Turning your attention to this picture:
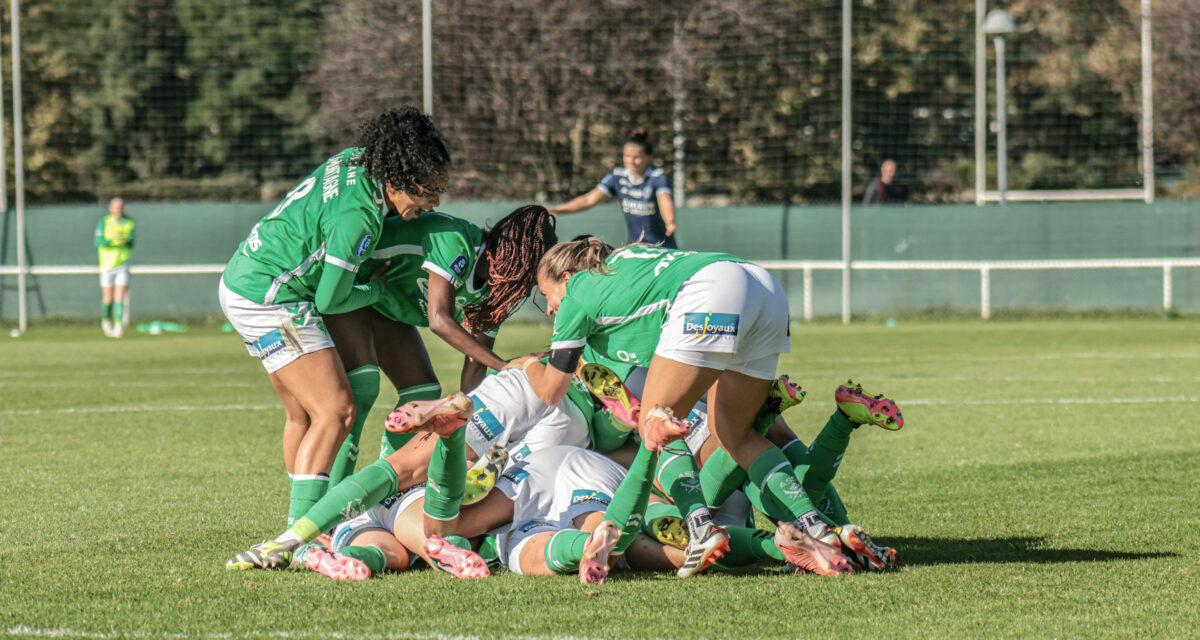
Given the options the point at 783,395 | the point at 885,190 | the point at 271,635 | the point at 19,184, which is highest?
the point at 19,184

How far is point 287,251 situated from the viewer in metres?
5.33

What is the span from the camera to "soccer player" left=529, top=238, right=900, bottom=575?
4.60 m

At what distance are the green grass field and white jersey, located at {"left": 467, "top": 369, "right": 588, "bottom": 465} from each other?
560 mm

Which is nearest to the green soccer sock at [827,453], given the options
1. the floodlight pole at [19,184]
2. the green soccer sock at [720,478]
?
the green soccer sock at [720,478]

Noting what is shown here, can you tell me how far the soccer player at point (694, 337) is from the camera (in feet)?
15.1

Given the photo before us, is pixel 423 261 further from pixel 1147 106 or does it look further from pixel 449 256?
pixel 1147 106

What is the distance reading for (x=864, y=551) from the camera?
4.55 m

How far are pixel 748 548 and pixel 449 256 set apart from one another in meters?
1.66

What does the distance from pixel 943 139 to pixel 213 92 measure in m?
16.6

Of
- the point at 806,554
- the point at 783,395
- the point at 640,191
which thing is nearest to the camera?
the point at 806,554

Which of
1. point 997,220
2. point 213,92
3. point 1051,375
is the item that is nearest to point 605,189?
point 1051,375

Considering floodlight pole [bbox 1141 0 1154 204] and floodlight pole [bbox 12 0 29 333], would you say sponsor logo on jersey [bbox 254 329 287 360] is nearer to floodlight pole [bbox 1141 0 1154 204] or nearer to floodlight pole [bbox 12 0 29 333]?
floodlight pole [bbox 12 0 29 333]

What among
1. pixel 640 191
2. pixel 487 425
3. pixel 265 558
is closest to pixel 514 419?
pixel 487 425

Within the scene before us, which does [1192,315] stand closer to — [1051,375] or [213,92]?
[1051,375]
